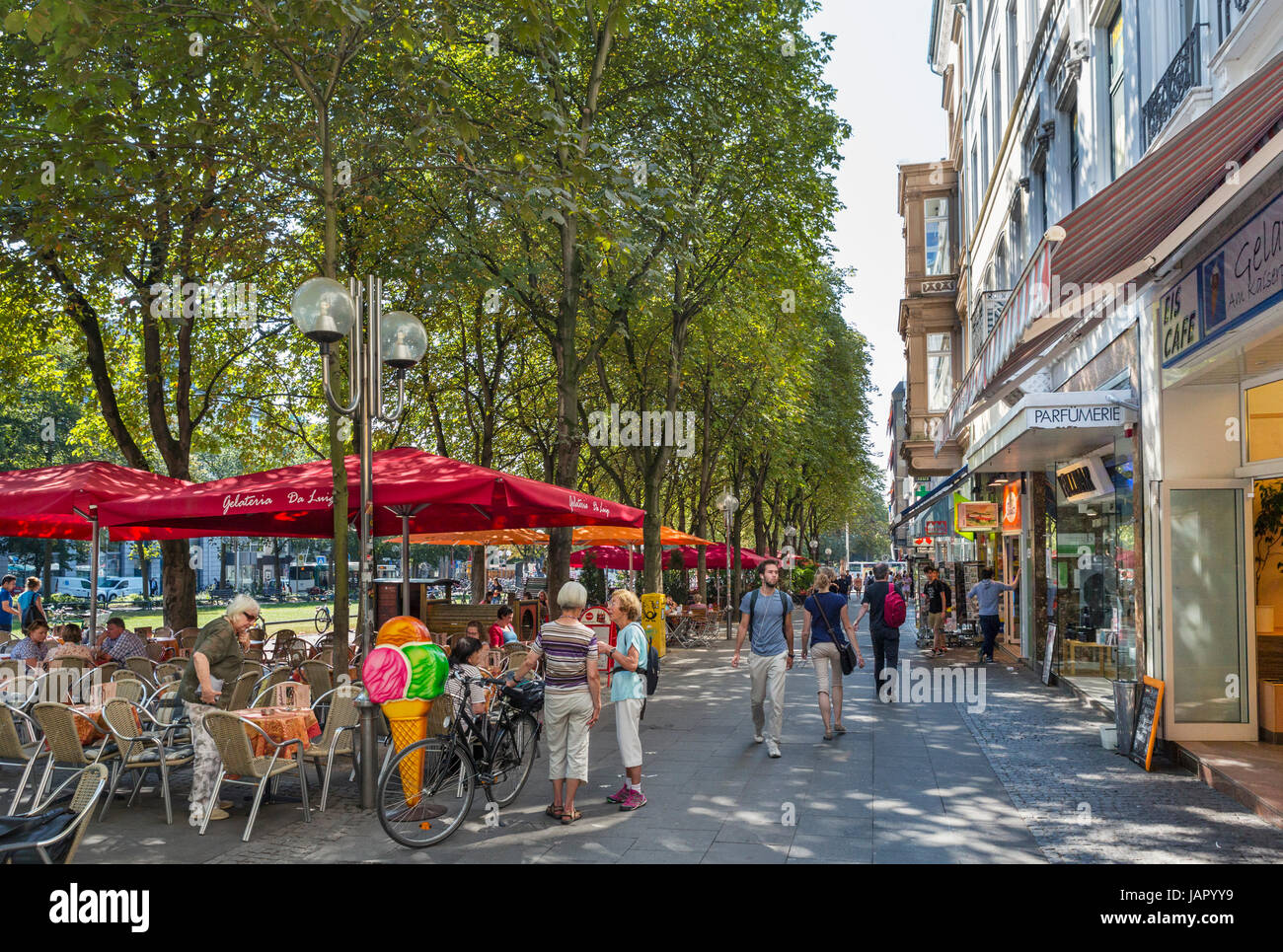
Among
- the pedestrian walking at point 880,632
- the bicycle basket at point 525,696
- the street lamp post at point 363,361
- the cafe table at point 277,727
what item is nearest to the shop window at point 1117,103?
the pedestrian walking at point 880,632

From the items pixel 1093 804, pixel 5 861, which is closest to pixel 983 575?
pixel 1093 804

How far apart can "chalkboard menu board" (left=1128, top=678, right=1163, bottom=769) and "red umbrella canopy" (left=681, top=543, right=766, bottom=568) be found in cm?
2273

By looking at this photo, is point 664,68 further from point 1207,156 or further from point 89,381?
point 89,381

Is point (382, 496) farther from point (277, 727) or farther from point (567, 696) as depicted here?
point (567, 696)

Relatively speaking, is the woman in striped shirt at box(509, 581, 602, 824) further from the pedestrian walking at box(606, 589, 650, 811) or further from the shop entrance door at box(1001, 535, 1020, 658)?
the shop entrance door at box(1001, 535, 1020, 658)

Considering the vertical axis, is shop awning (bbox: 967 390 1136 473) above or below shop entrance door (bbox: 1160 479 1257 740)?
above

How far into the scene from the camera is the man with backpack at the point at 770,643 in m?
10.5

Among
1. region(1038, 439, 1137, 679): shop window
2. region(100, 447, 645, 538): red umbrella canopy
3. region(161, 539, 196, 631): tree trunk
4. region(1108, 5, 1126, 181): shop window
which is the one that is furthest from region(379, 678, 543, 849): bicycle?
region(1108, 5, 1126, 181): shop window

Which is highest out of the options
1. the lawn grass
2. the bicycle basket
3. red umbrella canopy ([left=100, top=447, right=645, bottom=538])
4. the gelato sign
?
the gelato sign

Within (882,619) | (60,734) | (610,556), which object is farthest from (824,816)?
(610,556)

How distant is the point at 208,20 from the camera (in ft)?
34.2

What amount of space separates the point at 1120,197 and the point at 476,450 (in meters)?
21.3

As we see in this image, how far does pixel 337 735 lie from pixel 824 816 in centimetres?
369

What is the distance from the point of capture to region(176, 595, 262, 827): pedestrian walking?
7.53m
